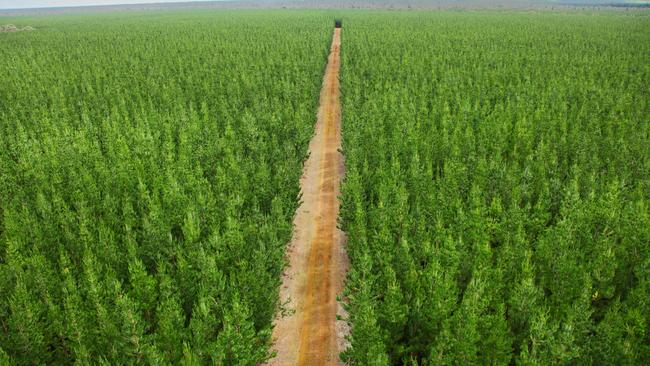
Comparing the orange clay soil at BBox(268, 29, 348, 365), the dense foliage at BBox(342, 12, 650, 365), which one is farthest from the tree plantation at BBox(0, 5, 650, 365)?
the orange clay soil at BBox(268, 29, 348, 365)

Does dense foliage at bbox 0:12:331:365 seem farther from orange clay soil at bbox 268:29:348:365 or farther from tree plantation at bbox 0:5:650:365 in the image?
A: orange clay soil at bbox 268:29:348:365

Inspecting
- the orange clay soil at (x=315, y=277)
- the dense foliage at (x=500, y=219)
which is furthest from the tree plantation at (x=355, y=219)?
the orange clay soil at (x=315, y=277)

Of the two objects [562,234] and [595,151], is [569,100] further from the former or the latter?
[562,234]

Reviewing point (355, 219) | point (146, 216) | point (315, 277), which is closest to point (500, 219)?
point (355, 219)

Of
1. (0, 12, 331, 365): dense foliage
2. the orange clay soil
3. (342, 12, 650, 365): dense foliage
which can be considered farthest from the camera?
the orange clay soil

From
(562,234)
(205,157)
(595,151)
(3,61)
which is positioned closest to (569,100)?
(595,151)

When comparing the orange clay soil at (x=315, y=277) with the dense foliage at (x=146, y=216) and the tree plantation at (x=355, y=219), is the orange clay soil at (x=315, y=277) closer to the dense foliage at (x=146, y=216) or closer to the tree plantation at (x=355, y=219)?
the tree plantation at (x=355, y=219)
